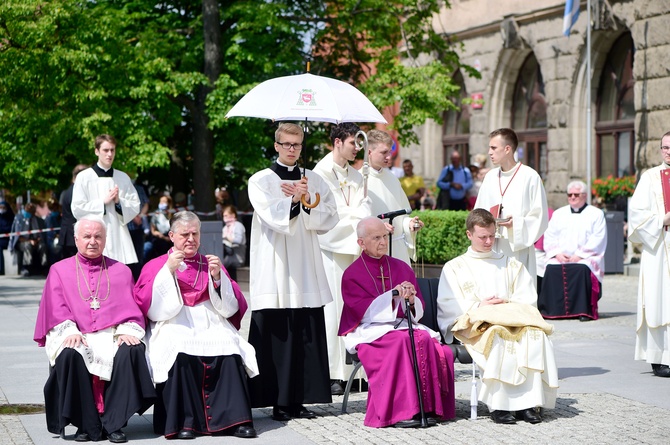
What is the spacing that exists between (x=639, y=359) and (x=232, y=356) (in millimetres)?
4242

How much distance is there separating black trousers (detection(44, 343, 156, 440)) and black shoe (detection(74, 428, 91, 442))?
0.02 m

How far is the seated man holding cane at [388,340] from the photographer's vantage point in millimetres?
8070

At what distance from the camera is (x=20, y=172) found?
22094 millimetres

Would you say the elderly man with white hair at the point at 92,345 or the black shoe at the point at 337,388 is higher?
the elderly man with white hair at the point at 92,345

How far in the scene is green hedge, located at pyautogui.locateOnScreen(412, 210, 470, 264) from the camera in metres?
17.4

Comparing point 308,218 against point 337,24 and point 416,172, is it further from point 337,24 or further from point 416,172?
point 416,172

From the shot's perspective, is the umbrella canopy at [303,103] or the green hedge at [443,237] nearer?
the umbrella canopy at [303,103]

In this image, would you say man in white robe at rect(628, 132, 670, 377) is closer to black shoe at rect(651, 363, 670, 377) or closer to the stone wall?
black shoe at rect(651, 363, 670, 377)

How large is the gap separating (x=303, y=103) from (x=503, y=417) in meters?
2.56

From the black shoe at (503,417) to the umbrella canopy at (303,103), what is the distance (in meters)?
2.27

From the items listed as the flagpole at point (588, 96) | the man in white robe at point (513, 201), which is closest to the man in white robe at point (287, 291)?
the man in white robe at point (513, 201)

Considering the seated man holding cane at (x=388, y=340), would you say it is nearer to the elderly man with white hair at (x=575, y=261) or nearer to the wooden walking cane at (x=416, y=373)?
the wooden walking cane at (x=416, y=373)

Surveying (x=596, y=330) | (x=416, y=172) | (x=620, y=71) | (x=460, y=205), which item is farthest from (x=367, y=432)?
(x=416, y=172)

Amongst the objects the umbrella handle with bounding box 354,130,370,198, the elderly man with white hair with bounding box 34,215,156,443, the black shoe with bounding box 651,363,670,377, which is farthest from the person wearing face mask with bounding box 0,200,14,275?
the elderly man with white hair with bounding box 34,215,156,443
